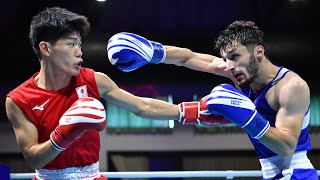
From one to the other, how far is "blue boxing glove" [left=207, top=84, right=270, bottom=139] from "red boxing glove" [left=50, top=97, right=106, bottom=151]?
1.70 ft

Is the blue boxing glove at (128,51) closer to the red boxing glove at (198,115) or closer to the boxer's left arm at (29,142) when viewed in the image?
the red boxing glove at (198,115)

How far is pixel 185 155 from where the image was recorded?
318 inches

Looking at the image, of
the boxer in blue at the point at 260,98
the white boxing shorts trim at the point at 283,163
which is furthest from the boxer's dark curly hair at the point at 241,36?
the white boxing shorts trim at the point at 283,163

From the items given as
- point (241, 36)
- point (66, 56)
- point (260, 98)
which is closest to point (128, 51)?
point (66, 56)

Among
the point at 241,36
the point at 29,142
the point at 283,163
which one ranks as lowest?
the point at 283,163

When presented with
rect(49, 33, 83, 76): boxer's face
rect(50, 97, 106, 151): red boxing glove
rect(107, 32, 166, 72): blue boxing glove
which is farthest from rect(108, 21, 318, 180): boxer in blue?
rect(50, 97, 106, 151): red boxing glove

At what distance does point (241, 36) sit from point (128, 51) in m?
0.59

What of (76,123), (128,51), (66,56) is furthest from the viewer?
(128,51)

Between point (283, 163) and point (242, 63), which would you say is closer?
point (283, 163)

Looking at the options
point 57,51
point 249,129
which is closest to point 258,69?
point 249,129

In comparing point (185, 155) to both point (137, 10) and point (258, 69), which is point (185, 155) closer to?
point (137, 10)

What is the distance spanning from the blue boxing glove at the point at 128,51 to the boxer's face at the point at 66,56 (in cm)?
20

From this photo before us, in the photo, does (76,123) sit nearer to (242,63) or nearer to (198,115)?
(198,115)

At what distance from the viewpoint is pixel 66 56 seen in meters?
2.37
